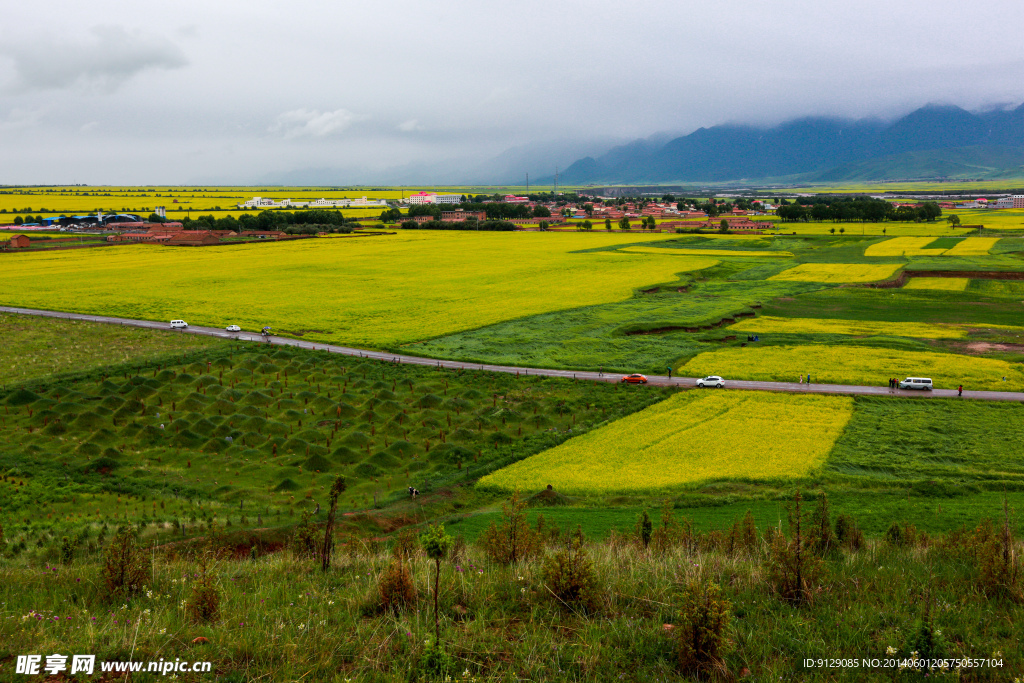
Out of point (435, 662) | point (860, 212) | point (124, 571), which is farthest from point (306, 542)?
point (860, 212)

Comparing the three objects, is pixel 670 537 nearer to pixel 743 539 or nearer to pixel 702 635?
pixel 743 539

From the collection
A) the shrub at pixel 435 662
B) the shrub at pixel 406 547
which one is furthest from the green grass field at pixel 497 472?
the shrub at pixel 406 547

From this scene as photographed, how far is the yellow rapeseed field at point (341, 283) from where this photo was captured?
5278cm

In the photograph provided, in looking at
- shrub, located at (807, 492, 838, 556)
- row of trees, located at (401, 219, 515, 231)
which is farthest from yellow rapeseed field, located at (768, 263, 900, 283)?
row of trees, located at (401, 219, 515, 231)

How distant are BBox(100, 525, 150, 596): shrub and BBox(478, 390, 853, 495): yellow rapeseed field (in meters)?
14.3

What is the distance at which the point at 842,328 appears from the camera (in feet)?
156

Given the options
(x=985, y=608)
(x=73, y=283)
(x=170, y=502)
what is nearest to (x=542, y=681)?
(x=985, y=608)

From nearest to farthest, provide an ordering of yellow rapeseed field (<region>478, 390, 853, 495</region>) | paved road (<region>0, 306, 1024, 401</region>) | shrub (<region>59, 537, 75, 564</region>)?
shrub (<region>59, 537, 75, 564</region>) → yellow rapeseed field (<region>478, 390, 853, 495</region>) → paved road (<region>0, 306, 1024, 401</region>)

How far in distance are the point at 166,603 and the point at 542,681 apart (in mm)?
5346

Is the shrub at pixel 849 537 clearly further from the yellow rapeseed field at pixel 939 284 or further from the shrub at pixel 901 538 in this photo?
the yellow rapeseed field at pixel 939 284

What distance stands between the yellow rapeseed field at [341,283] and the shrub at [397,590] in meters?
35.0

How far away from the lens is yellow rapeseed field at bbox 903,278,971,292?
64.0m

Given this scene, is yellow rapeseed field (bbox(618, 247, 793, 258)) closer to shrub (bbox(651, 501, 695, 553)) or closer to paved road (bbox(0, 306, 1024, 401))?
paved road (bbox(0, 306, 1024, 401))

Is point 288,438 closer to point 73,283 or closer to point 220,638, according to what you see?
point 220,638
